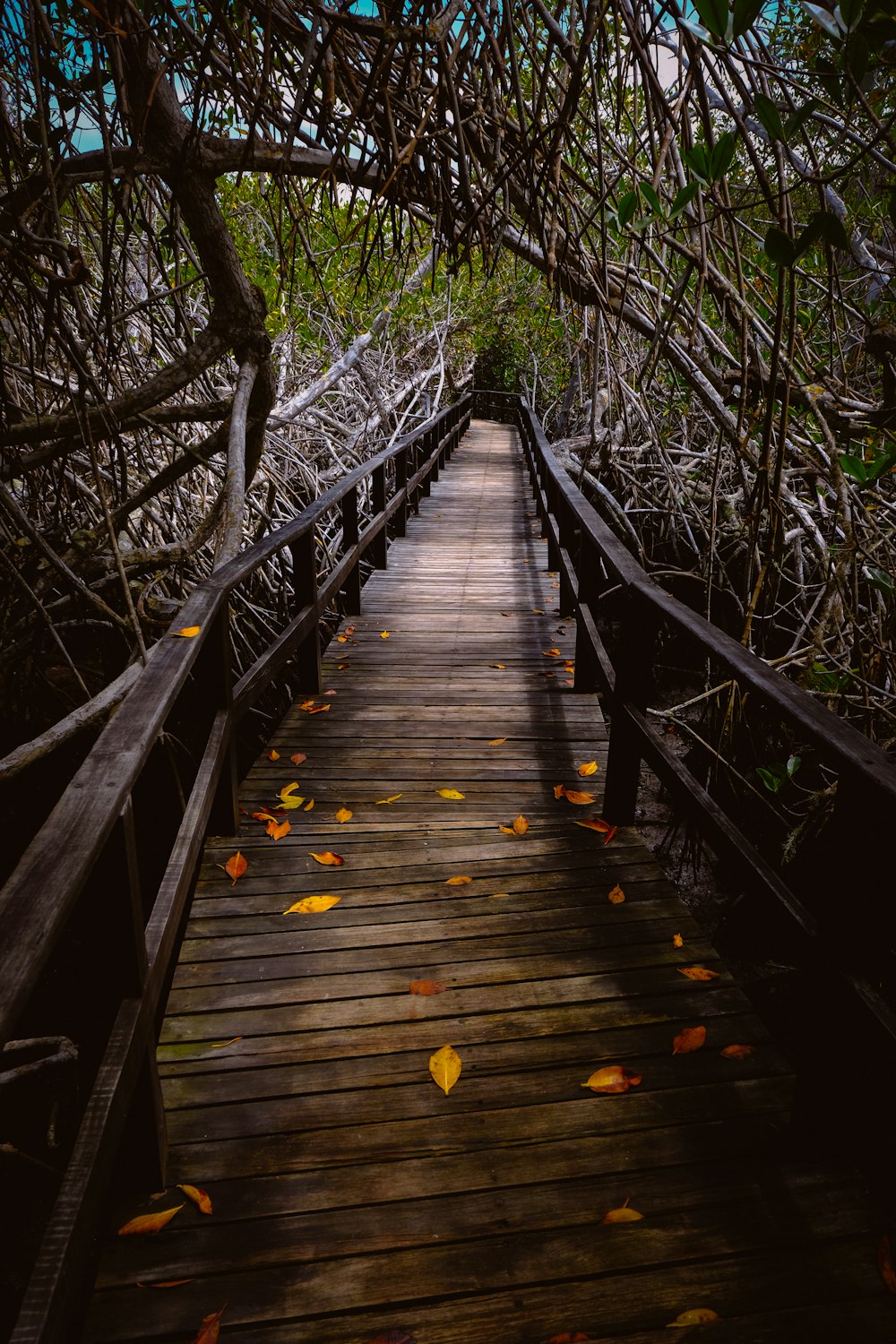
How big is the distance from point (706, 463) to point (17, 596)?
5467 mm

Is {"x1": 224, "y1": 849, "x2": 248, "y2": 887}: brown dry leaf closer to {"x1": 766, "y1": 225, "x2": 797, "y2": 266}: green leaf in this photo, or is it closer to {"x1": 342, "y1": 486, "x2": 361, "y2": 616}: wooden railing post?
{"x1": 766, "y1": 225, "x2": 797, "y2": 266}: green leaf

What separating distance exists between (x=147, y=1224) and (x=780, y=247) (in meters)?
2.35

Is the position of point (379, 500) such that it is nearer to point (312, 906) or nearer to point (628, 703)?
point (628, 703)

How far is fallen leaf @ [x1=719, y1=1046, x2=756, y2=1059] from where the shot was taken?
6.61 feet

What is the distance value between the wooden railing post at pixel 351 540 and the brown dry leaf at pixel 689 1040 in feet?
13.2

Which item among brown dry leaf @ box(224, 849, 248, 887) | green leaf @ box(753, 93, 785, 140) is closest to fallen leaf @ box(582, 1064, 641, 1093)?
brown dry leaf @ box(224, 849, 248, 887)

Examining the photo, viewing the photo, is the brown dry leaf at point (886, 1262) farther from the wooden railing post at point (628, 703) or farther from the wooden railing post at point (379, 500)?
the wooden railing post at point (379, 500)

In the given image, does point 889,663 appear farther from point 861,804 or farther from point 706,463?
point 706,463

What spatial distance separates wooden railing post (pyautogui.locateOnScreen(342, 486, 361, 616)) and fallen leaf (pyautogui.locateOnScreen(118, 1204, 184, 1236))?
431 cm

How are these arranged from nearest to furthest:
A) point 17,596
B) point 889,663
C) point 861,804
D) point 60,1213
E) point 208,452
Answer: point 60,1213 → point 861,804 → point 889,663 → point 208,452 → point 17,596

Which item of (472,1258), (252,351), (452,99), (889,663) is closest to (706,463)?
(889,663)

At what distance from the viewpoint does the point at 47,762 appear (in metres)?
4.97

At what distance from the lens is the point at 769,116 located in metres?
1.63

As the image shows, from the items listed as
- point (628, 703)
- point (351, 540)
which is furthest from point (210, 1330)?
point (351, 540)
